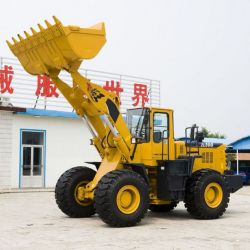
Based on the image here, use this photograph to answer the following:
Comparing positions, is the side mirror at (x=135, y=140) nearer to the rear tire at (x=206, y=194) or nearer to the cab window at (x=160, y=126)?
the cab window at (x=160, y=126)

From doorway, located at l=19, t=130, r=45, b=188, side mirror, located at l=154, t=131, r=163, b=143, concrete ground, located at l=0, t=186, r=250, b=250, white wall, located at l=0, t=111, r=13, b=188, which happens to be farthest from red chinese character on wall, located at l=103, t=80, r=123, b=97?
side mirror, located at l=154, t=131, r=163, b=143

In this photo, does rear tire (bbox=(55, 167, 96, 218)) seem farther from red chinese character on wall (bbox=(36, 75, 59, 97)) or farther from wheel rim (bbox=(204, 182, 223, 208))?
red chinese character on wall (bbox=(36, 75, 59, 97))

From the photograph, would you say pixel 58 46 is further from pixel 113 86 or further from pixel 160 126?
pixel 113 86

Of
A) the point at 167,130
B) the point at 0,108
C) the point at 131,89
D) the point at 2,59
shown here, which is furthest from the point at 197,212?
the point at 131,89

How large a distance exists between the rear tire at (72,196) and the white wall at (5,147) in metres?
12.4

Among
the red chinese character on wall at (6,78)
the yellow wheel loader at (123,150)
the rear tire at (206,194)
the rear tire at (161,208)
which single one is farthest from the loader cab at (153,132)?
the red chinese character on wall at (6,78)

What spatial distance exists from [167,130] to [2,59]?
610 inches

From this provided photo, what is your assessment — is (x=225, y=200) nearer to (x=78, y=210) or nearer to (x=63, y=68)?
(x=78, y=210)

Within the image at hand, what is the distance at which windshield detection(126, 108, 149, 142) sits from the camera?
12.6 m

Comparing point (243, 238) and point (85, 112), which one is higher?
point (85, 112)

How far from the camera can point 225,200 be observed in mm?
13109

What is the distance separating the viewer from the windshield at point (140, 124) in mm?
12648

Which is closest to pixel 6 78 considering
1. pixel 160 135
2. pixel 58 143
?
pixel 58 143

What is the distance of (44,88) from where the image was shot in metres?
27.1
